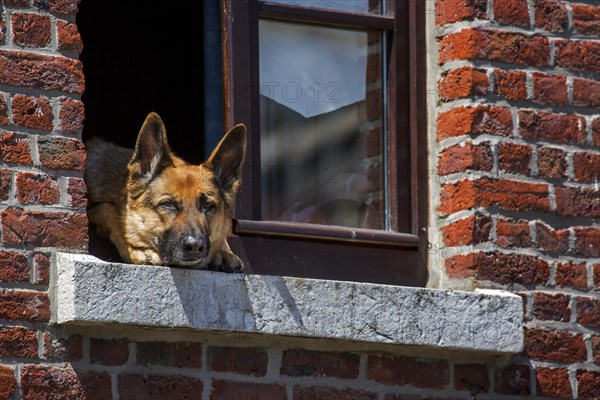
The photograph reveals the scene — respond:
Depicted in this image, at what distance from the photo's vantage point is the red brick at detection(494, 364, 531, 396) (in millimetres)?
5371

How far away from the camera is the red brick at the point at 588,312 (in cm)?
550

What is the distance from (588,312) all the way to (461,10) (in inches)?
53.8

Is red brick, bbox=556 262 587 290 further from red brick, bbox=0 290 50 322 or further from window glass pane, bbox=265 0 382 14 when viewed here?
red brick, bbox=0 290 50 322

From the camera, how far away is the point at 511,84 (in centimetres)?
558

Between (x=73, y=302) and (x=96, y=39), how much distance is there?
9.06ft

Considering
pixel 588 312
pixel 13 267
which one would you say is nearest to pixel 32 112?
pixel 13 267

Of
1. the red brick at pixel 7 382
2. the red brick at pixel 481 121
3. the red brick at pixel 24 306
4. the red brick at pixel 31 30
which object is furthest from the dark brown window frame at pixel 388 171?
the red brick at pixel 7 382

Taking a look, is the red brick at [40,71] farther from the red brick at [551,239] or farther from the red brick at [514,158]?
the red brick at [551,239]

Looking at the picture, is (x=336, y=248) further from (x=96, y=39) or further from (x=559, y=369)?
(x=96, y=39)

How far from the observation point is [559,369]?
5430mm

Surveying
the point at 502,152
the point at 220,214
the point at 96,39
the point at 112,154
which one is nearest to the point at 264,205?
the point at 220,214

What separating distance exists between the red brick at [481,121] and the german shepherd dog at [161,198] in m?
0.94

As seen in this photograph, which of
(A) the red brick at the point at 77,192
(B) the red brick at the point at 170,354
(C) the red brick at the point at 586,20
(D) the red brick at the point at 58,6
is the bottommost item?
(B) the red brick at the point at 170,354

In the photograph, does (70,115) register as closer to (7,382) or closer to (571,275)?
(7,382)
